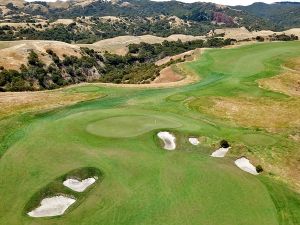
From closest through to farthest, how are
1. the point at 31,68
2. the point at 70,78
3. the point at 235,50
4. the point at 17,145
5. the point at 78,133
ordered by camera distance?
the point at 17,145
the point at 78,133
the point at 235,50
the point at 31,68
the point at 70,78

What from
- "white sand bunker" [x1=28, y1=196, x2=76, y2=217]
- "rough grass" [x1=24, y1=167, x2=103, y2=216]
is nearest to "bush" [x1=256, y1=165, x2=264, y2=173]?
"rough grass" [x1=24, y1=167, x2=103, y2=216]

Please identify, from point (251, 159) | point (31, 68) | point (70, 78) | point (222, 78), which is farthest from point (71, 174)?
point (70, 78)

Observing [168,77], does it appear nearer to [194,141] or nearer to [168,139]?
[194,141]

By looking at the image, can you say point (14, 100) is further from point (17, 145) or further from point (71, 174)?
point (71, 174)

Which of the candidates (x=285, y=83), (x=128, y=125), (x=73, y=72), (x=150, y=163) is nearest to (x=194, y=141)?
(x=128, y=125)

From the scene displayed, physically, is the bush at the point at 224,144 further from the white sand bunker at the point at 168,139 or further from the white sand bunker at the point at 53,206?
the white sand bunker at the point at 53,206

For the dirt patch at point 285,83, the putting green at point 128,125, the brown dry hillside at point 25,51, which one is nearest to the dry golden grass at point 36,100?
the putting green at point 128,125
